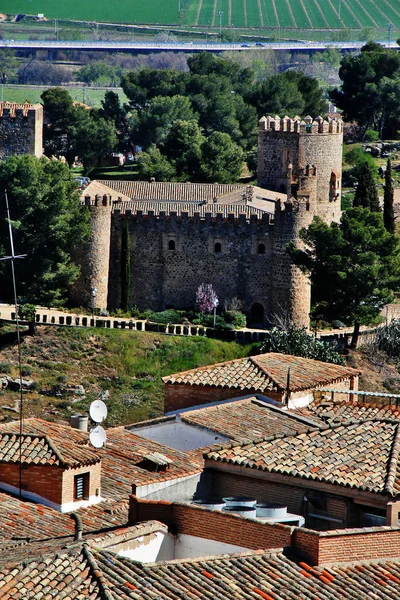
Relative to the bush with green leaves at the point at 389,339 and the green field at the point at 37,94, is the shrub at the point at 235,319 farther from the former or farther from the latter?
the green field at the point at 37,94

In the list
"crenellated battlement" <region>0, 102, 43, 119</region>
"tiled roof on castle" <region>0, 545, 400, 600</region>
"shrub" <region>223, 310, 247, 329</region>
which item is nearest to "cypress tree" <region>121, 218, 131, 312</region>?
"shrub" <region>223, 310, 247, 329</region>

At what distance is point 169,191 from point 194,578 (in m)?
46.3

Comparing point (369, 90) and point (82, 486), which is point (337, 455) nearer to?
point (82, 486)

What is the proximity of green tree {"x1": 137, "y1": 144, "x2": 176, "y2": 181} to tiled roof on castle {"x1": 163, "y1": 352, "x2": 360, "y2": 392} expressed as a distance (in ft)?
125

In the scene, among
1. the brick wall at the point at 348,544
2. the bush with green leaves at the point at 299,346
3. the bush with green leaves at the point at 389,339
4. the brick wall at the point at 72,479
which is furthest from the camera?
the bush with green leaves at the point at 389,339

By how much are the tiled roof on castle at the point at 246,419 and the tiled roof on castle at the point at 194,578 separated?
675 centimetres

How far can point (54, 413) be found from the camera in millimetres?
49969

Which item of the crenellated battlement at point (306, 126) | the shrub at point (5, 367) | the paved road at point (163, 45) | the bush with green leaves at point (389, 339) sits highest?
the paved road at point (163, 45)

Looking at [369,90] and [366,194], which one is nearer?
[366,194]

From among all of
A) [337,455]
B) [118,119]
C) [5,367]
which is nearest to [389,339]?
[5,367]

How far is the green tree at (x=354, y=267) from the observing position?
54.8m

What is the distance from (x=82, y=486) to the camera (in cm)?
2748

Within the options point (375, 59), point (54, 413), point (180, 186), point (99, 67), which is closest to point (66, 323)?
point (54, 413)

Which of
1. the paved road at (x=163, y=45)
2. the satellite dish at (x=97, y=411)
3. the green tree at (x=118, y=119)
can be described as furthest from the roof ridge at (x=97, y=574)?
the paved road at (x=163, y=45)
